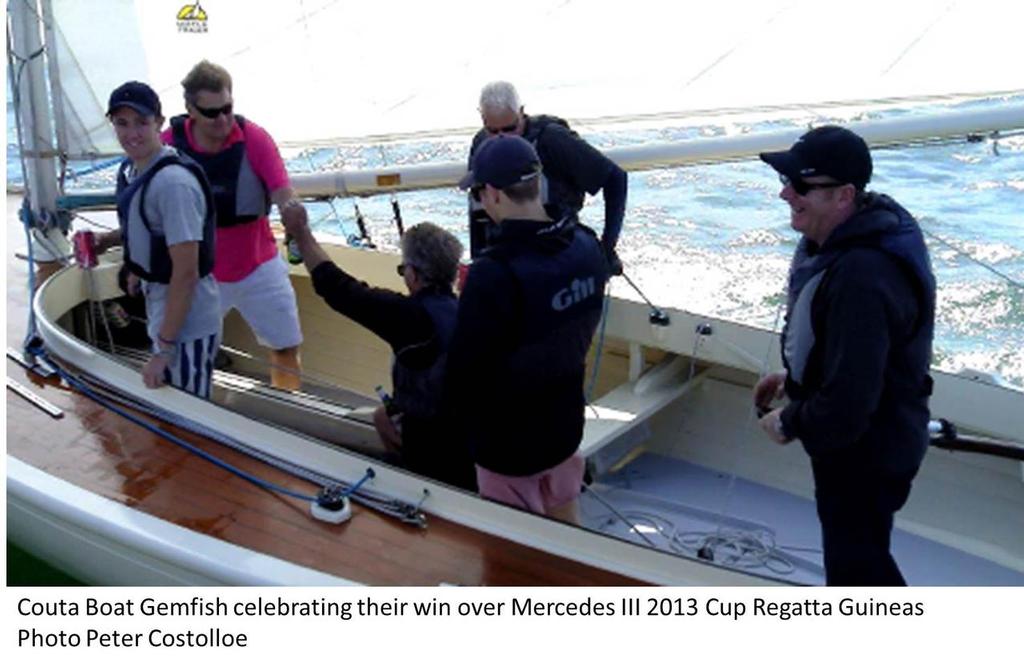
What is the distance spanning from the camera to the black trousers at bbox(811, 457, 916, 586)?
7.60 ft

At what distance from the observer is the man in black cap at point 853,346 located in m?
2.11

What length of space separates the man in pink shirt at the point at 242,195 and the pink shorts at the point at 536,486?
1.15m

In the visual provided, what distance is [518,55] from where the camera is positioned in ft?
15.0

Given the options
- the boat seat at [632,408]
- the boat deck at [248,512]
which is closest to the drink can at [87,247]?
the boat deck at [248,512]

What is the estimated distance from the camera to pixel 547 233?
2.37 meters

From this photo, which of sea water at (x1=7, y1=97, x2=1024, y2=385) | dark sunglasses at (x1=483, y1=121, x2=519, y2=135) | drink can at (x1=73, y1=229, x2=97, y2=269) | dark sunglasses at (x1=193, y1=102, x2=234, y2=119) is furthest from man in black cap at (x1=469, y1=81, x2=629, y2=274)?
sea water at (x1=7, y1=97, x2=1024, y2=385)

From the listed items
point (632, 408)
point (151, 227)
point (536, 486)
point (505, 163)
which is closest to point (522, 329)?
point (505, 163)

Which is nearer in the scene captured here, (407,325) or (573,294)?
(573,294)

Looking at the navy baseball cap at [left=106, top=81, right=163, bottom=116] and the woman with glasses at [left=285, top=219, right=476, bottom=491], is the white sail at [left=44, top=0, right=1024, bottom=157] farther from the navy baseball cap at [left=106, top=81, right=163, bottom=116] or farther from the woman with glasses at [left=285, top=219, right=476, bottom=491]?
the woman with glasses at [left=285, top=219, right=476, bottom=491]

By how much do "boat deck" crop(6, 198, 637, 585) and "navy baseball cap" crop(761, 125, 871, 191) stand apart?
39.8 inches

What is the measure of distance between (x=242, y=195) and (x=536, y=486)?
1.61 meters

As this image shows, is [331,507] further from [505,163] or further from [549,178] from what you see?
[549,178]

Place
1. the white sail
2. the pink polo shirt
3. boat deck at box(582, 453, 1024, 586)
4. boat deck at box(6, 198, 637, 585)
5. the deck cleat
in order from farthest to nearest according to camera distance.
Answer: the white sail
the pink polo shirt
boat deck at box(582, 453, 1024, 586)
the deck cleat
boat deck at box(6, 198, 637, 585)
